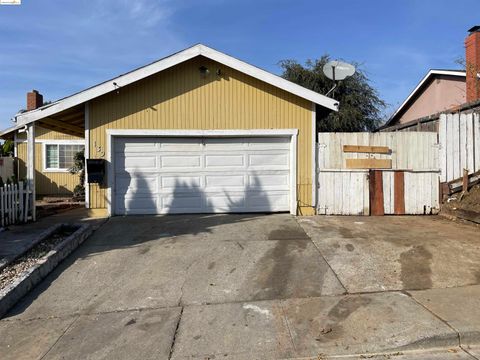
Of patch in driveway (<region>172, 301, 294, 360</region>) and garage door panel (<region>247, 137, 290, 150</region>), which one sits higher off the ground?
garage door panel (<region>247, 137, 290, 150</region>)

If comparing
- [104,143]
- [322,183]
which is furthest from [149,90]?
[322,183]

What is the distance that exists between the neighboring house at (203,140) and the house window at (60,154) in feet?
28.7

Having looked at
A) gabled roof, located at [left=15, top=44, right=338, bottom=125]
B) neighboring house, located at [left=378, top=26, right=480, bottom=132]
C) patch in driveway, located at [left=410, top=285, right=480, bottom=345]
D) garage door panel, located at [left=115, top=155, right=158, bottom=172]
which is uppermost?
neighboring house, located at [left=378, top=26, right=480, bottom=132]

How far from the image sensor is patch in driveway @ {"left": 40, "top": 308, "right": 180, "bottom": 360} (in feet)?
13.4

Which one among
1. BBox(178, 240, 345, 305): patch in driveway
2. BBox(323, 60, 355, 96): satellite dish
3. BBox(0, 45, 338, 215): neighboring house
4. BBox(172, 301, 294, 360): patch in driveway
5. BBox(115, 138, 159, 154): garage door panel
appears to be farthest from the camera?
BBox(323, 60, 355, 96): satellite dish

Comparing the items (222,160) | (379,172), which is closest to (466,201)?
(379,172)

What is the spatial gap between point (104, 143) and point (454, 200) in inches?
334

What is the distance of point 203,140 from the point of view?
10422 millimetres

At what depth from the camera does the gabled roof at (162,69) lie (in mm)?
9742

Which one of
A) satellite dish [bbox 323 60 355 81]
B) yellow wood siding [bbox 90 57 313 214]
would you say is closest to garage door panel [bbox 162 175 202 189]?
yellow wood siding [bbox 90 57 313 214]

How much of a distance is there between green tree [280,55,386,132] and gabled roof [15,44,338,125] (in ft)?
42.5

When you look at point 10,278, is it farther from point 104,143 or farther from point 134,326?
point 104,143

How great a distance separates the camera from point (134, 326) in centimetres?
465

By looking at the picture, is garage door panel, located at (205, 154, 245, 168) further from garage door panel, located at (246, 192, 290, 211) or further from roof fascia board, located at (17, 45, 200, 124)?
roof fascia board, located at (17, 45, 200, 124)
